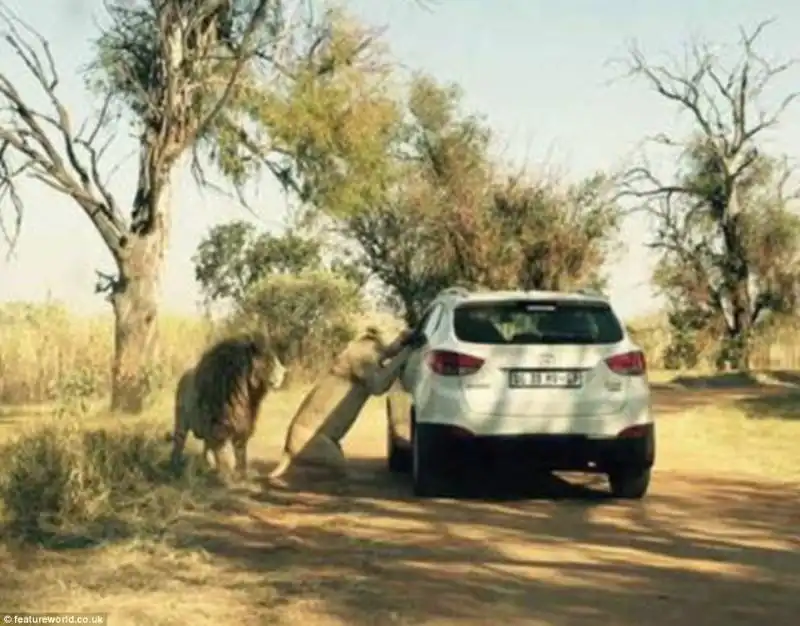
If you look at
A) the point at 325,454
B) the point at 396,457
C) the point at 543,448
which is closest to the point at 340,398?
the point at 325,454

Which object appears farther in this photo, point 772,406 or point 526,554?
point 772,406

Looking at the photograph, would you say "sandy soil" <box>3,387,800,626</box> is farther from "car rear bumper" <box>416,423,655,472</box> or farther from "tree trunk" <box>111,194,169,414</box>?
"tree trunk" <box>111,194,169,414</box>

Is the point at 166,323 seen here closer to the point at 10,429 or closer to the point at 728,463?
the point at 10,429

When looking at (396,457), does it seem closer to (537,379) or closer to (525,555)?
(537,379)

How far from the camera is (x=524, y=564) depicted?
30.7ft

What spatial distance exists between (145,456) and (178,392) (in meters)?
0.66

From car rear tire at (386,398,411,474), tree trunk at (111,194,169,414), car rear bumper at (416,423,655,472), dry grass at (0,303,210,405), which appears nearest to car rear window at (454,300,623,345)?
car rear bumper at (416,423,655,472)

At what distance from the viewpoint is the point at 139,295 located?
2448cm

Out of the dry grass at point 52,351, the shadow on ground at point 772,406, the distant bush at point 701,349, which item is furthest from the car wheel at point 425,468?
the distant bush at point 701,349

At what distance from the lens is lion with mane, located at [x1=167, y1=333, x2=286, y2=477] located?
507 inches

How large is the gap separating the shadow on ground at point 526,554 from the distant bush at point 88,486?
1.87ft

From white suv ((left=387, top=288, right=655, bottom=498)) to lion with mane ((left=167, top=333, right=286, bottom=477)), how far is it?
136 centimetres

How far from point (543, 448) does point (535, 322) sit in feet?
3.59

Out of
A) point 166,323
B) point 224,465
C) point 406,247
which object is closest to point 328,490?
point 224,465
